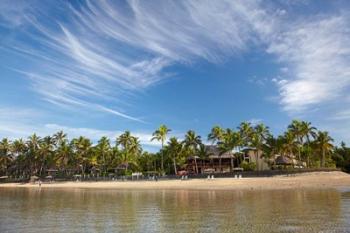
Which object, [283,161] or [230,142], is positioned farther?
[230,142]

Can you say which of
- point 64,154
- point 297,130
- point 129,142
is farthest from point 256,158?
point 64,154

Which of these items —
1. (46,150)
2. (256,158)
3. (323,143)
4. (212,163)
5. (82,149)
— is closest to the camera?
(323,143)

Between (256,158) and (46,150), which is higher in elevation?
(46,150)

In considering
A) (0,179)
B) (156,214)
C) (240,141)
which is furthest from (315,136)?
(0,179)

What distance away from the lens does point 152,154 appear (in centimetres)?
11075

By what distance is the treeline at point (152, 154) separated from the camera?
76.5 meters

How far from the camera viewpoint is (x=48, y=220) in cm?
2153

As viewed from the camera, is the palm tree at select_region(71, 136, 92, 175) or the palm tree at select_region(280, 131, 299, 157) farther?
the palm tree at select_region(71, 136, 92, 175)

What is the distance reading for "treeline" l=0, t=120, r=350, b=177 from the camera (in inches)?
3012

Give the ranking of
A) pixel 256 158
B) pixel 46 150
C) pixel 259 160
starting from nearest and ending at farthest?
pixel 256 158 → pixel 259 160 → pixel 46 150

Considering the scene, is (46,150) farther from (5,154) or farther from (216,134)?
Result: (216,134)

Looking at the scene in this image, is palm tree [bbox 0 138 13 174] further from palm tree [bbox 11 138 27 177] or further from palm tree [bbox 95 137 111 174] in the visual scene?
palm tree [bbox 95 137 111 174]

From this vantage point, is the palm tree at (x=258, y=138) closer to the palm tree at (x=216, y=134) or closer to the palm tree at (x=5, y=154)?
the palm tree at (x=216, y=134)

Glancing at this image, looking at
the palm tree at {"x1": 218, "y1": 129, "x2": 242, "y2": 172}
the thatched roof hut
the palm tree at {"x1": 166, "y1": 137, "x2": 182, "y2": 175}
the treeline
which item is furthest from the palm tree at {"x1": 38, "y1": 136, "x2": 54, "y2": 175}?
the thatched roof hut
